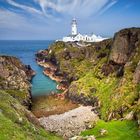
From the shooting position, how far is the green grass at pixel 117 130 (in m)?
58.3

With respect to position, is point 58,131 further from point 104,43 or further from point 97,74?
point 104,43

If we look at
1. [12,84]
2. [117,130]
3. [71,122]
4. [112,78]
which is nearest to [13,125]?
[117,130]

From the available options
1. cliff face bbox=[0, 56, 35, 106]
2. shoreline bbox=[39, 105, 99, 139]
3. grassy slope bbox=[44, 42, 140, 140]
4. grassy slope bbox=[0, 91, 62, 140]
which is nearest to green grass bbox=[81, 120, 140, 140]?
grassy slope bbox=[44, 42, 140, 140]

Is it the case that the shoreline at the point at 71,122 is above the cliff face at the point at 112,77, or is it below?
below

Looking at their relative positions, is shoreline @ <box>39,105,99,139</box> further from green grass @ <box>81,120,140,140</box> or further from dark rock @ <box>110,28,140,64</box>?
dark rock @ <box>110,28,140,64</box>

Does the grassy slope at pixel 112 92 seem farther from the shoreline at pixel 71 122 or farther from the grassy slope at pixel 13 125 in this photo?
the grassy slope at pixel 13 125

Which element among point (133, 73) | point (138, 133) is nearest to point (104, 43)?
point (133, 73)

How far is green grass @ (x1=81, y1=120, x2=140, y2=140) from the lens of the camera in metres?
58.3

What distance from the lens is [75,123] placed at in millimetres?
75750

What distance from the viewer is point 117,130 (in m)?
62.6

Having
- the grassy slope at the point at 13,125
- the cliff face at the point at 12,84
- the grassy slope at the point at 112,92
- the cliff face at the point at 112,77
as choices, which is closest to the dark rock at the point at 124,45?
the cliff face at the point at 112,77

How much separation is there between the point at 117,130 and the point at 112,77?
124 ft

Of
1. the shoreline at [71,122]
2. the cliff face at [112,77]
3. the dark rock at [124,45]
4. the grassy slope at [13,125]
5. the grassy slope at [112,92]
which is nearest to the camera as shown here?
the grassy slope at [13,125]

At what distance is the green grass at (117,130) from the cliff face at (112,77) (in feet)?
11.6
